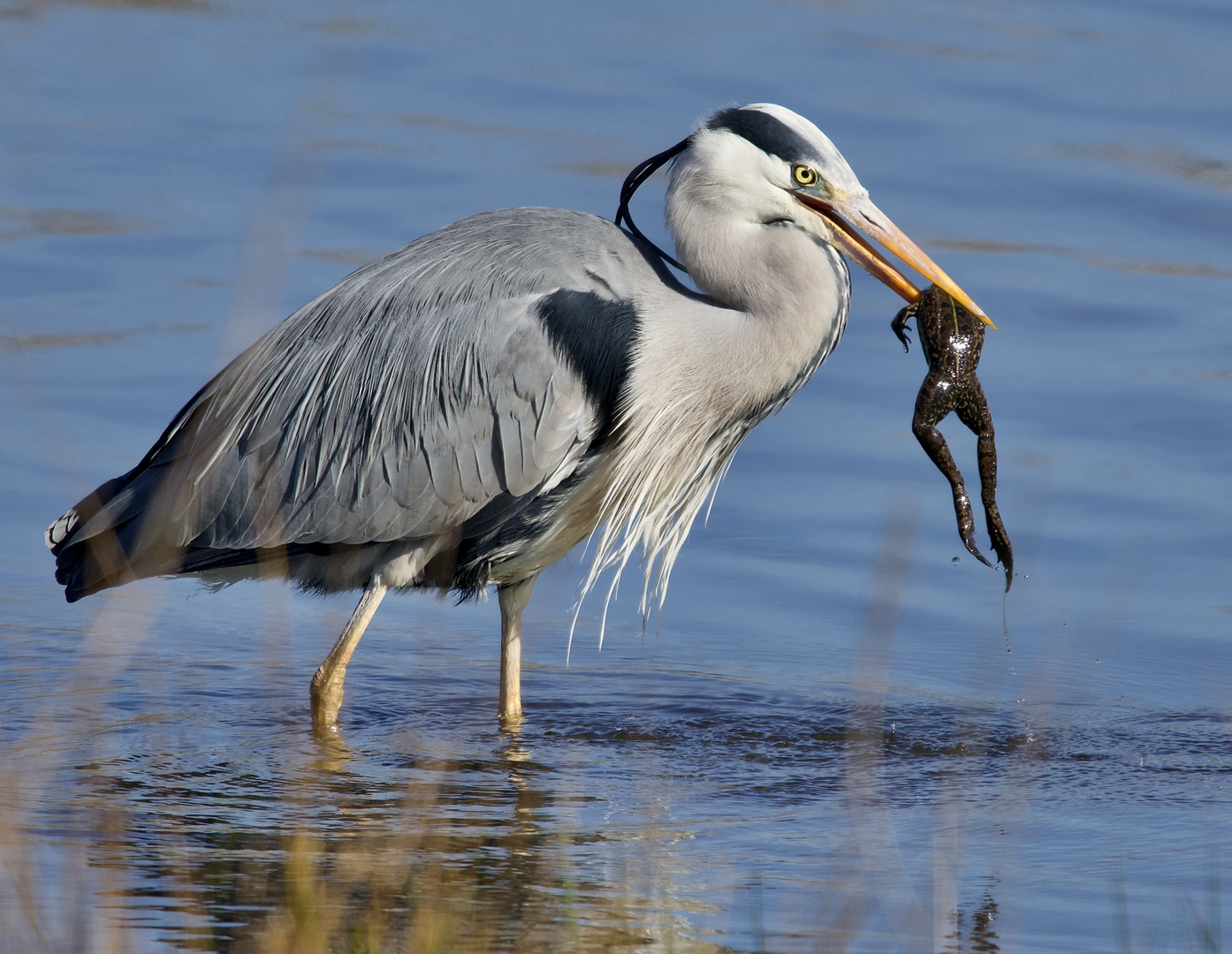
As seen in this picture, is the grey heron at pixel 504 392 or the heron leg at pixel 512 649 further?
the heron leg at pixel 512 649

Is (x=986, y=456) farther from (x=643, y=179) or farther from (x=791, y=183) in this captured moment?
(x=643, y=179)

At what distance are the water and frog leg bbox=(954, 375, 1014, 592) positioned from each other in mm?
447

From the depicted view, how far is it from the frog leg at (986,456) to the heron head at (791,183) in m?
0.33

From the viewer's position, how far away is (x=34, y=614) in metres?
7.12

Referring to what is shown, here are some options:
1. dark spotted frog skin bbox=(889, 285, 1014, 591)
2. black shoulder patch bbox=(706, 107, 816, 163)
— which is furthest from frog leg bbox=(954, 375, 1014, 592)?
black shoulder patch bbox=(706, 107, 816, 163)

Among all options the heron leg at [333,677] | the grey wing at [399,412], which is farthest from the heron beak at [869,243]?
the heron leg at [333,677]

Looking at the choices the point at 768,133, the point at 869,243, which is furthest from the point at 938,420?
the point at 768,133

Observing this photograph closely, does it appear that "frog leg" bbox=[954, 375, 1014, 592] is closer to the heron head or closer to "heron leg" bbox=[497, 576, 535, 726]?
the heron head

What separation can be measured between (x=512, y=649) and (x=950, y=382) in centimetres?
161

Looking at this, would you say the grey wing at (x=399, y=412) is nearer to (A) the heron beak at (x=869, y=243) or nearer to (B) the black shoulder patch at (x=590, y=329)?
(B) the black shoulder patch at (x=590, y=329)

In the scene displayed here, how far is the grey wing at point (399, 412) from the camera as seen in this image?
5.88m

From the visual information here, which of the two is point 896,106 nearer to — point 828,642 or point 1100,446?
point 1100,446

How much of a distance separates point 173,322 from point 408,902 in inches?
236

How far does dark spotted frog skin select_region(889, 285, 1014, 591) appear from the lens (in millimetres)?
5789
